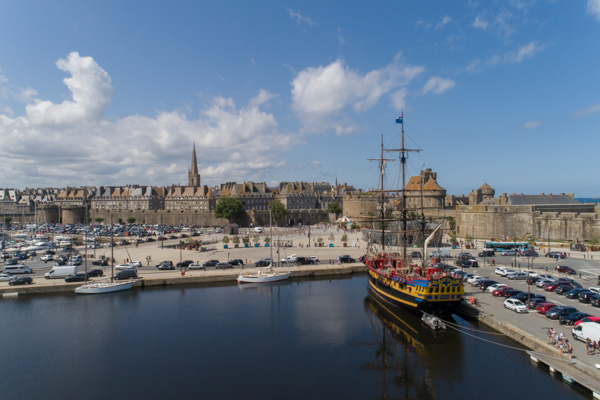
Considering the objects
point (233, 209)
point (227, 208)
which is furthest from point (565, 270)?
point (227, 208)

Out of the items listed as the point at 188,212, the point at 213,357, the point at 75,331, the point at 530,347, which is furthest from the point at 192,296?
the point at 188,212

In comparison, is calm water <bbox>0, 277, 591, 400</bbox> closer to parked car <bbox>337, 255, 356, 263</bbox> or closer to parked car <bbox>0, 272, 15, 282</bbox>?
parked car <bbox>0, 272, 15, 282</bbox>

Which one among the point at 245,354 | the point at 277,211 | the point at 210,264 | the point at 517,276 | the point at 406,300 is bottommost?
the point at 245,354

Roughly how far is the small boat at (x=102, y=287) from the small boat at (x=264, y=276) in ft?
26.0

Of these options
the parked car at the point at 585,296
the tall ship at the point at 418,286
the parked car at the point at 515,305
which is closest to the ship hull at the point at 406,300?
the tall ship at the point at 418,286

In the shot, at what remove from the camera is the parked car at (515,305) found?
750 inches

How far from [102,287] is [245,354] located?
1487 cm

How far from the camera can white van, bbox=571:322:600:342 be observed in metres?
14.4

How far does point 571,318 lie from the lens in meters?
16.9

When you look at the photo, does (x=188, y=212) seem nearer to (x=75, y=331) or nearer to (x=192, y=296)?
(x=192, y=296)

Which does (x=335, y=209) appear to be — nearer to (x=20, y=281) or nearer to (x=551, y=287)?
(x=551, y=287)

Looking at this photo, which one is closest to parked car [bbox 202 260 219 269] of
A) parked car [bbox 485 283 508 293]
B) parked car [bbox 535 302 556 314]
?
parked car [bbox 485 283 508 293]

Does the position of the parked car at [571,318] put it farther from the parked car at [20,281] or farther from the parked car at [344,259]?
the parked car at [20,281]

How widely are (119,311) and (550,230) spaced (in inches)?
1657
